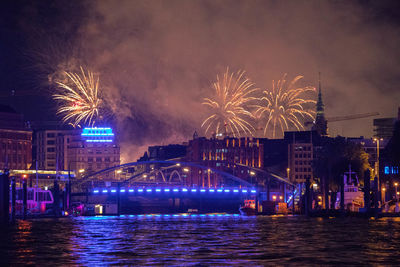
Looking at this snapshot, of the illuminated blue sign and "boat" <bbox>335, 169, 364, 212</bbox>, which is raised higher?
the illuminated blue sign

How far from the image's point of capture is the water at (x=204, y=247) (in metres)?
54.6

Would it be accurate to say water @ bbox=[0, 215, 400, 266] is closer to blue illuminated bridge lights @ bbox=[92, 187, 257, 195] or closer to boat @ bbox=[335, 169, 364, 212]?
boat @ bbox=[335, 169, 364, 212]

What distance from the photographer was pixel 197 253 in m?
59.5

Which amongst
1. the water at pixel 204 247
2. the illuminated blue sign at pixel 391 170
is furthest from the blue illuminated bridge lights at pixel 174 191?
the water at pixel 204 247

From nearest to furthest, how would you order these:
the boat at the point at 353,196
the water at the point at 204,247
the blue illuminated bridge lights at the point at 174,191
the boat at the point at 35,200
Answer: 1. the water at the point at 204,247
2. the boat at the point at 353,196
3. the boat at the point at 35,200
4. the blue illuminated bridge lights at the point at 174,191

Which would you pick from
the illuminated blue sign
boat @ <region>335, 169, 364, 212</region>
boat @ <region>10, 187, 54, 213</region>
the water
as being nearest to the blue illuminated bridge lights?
boat @ <region>10, 187, 54, 213</region>

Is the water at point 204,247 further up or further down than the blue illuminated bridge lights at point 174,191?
further down

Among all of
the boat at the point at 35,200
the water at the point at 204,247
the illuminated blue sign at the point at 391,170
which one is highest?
the illuminated blue sign at the point at 391,170

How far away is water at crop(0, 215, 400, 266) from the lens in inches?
2151

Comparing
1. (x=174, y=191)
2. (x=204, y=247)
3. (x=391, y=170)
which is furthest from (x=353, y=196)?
(x=204, y=247)

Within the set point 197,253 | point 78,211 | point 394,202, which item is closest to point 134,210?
point 78,211

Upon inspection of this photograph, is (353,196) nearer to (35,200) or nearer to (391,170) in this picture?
(391,170)

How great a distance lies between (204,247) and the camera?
213 feet

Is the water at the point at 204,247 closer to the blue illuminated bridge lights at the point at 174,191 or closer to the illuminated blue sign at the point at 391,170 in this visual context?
the illuminated blue sign at the point at 391,170
